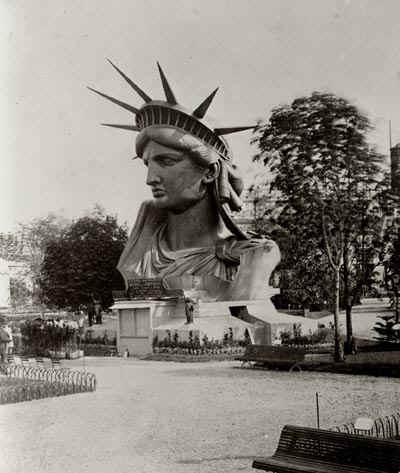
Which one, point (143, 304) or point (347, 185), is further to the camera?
point (143, 304)

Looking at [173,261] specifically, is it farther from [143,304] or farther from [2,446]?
[2,446]

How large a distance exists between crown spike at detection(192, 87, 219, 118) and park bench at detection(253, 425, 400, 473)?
2007 centimetres

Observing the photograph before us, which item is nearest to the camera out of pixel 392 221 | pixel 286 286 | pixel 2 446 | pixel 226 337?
pixel 2 446

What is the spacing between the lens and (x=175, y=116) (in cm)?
2738

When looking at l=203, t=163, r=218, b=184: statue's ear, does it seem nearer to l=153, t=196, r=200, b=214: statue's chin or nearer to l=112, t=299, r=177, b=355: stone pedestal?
l=153, t=196, r=200, b=214: statue's chin

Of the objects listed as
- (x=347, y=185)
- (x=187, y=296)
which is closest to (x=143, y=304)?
(x=187, y=296)

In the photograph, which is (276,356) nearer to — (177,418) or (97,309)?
(177,418)

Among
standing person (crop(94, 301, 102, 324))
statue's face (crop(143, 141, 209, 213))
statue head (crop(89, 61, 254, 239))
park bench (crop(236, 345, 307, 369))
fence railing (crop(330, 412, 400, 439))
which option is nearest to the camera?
fence railing (crop(330, 412, 400, 439))

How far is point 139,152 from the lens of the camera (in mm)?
29734

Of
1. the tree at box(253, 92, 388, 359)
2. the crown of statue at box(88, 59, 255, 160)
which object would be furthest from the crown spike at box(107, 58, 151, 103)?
the tree at box(253, 92, 388, 359)

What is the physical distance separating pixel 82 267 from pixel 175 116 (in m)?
17.0

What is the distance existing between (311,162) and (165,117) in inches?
393

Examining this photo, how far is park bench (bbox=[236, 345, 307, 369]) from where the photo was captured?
1803 cm

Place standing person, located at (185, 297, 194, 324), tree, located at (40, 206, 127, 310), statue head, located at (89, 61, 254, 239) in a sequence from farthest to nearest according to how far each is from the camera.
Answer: tree, located at (40, 206, 127, 310)
statue head, located at (89, 61, 254, 239)
standing person, located at (185, 297, 194, 324)
